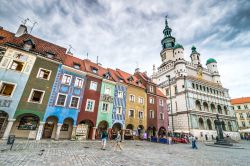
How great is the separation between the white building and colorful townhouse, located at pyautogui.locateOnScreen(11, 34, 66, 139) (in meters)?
27.1

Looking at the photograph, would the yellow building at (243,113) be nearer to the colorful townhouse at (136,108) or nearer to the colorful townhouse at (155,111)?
the colorful townhouse at (155,111)

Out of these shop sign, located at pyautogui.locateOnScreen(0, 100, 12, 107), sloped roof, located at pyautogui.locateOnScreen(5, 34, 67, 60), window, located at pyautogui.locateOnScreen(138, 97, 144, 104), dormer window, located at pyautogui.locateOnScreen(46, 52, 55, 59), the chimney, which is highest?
the chimney

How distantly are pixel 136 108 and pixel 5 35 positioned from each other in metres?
26.5

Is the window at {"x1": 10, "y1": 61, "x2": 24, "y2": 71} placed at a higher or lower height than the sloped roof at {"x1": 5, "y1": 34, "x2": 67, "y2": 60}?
lower

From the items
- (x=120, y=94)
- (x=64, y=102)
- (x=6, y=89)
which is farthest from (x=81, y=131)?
(x=6, y=89)

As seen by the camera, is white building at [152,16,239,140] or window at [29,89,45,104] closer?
window at [29,89,45,104]

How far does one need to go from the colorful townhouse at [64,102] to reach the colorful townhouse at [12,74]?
12.7 ft

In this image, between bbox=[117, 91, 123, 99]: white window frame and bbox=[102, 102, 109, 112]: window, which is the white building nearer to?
bbox=[117, 91, 123, 99]: white window frame

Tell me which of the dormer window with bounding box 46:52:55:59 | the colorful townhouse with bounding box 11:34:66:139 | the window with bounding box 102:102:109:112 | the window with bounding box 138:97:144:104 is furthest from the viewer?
the window with bounding box 138:97:144:104

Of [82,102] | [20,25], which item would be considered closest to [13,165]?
[82,102]

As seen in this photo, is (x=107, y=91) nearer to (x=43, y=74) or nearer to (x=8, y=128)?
(x=43, y=74)

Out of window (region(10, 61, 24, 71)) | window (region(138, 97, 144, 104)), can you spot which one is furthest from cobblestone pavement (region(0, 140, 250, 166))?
window (region(138, 97, 144, 104))

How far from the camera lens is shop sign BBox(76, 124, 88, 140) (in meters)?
22.1

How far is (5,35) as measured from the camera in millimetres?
21250
